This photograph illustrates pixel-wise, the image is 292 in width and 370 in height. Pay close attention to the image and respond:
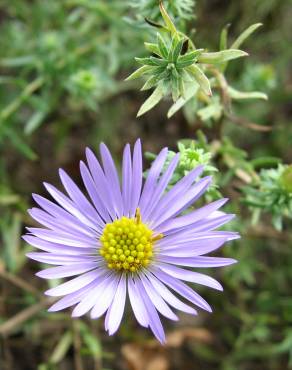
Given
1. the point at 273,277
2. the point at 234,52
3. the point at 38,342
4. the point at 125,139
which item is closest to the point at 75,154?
the point at 125,139

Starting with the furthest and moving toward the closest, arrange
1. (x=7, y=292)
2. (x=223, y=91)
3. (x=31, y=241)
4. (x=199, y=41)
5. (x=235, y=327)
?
(x=199, y=41)
(x=235, y=327)
(x=7, y=292)
(x=223, y=91)
(x=31, y=241)

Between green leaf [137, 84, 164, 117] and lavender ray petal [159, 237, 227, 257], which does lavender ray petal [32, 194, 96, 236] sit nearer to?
lavender ray petal [159, 237, 227, 257]

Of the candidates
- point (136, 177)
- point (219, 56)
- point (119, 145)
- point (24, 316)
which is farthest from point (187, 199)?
point (119, 145)

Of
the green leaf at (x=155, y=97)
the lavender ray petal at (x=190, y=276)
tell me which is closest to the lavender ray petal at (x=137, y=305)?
the lavender ray petal at (x=190, y=276)

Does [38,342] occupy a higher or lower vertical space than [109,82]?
lower

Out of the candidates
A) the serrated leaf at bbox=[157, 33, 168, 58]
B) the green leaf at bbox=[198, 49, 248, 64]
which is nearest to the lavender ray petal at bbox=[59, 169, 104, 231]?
the serrated leaf at bbox=[157, 33, 168, 58]

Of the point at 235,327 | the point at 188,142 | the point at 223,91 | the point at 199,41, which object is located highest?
the point at 199,41

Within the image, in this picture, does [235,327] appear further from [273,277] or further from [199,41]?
[199,41]
